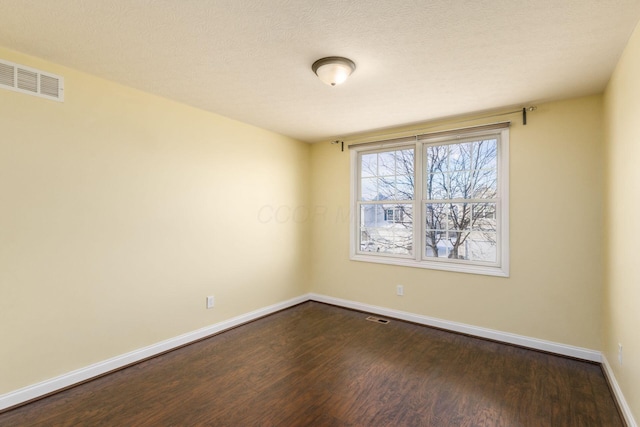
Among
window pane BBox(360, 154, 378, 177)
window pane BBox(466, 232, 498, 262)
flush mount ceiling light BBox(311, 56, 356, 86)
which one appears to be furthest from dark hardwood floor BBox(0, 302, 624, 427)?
flush mount ceiling light BBox(311, 56, 356, 86)

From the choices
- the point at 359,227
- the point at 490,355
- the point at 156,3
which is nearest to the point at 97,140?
the point at 156,3

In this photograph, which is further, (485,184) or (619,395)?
(485,184)

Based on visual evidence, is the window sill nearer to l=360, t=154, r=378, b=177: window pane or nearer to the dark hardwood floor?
the dark hardwood floor

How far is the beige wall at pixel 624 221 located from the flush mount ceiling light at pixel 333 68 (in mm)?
1696

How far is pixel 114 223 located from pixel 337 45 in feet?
7.54

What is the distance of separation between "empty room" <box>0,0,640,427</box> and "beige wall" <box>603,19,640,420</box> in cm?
3

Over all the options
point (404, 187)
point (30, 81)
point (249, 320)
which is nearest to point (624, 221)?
point (404, 187)

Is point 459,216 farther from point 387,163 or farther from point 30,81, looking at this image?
point 30,81

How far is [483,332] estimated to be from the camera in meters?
3.35

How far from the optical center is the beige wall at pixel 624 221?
183 centimetres

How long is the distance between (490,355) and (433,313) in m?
0.81

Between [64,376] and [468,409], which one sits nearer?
[468,409]

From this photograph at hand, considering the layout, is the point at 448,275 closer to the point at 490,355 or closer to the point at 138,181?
the point at 490,355

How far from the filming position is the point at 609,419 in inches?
79.6
